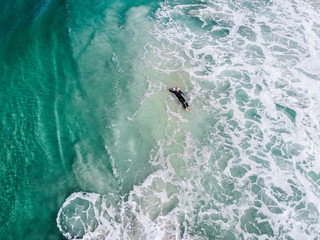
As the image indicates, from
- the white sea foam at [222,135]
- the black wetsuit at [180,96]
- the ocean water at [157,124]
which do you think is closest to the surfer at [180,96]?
the black wetsuit at [180,96]

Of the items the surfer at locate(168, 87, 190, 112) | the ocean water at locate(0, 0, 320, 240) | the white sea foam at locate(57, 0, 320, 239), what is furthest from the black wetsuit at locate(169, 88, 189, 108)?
the white sea foam at locate(57, 0, 320, 239)

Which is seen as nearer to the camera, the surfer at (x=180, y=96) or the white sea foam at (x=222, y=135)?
the white sea foam at (x=222, y=135)

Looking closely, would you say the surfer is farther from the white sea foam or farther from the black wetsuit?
the white sea foam

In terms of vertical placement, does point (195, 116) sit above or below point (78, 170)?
above

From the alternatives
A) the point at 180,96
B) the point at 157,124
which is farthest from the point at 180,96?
the point at 157,124

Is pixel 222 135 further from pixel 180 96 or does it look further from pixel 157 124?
pixel 157 124

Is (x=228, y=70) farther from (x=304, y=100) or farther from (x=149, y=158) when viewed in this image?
(x=149, y=158)

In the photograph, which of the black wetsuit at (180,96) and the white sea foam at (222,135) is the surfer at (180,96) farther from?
the white sea foam at (222,135)

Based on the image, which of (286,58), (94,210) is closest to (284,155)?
(286,58)
